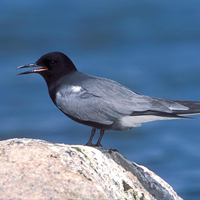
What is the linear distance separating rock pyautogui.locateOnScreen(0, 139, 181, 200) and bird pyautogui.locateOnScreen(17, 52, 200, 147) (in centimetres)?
102

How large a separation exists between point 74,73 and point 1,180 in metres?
3.50

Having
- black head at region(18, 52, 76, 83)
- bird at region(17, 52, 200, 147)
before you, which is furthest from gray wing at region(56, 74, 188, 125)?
black head at region(18, 52, 76, 83)

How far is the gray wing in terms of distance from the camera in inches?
266

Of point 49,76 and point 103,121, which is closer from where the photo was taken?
point 103,121

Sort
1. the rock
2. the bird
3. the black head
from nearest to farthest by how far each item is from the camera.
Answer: the rock → the bird → the black head

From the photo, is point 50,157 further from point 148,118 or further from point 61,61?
point 61,61

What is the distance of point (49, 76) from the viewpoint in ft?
25.1

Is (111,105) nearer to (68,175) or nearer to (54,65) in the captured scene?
(54,65)

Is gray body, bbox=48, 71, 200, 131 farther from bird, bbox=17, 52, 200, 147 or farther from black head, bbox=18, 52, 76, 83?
black head, bbox=18, 52, 76, 83

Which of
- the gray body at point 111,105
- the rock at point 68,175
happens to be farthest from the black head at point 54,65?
the rock at point 68,175

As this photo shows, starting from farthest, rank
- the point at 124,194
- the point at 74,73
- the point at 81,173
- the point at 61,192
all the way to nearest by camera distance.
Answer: the point at 74,73 → the point at 124,194 → the point at 81,173 → the point at 61,192

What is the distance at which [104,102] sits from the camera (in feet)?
22.7

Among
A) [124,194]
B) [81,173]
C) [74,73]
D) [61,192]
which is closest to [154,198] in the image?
[124,194]

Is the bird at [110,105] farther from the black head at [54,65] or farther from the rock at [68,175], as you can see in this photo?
the rock at [68,175]
